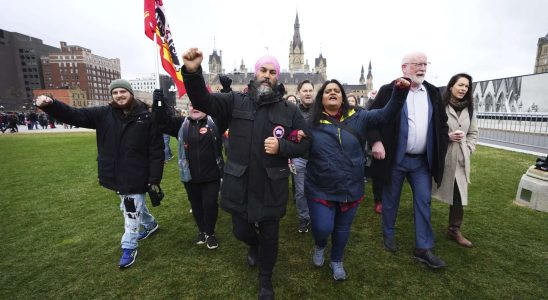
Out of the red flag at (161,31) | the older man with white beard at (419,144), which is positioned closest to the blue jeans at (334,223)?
the older man with white beard at (419,144)

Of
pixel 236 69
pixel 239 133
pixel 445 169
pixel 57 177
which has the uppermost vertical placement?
pixel 236 69

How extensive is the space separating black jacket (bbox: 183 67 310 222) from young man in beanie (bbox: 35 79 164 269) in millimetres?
1337

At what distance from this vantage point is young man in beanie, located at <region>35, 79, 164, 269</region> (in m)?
3.14

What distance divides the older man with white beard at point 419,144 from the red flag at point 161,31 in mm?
3492

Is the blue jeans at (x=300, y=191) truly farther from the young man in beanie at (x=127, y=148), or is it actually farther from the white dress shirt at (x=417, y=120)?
the young man in beanie at (x=127, y=148)

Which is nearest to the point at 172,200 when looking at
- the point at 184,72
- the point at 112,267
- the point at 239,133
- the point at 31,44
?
the point at 112,267

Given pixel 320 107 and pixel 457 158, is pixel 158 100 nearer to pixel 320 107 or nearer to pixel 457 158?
pixel 320 107

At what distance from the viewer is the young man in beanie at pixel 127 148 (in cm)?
314

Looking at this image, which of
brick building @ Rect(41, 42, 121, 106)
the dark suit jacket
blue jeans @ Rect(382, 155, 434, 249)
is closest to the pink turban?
the dark suit jacket

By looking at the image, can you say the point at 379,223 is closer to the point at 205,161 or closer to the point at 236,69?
the point at 205,161

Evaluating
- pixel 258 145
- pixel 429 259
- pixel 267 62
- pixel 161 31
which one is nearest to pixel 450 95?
pixel 429 259

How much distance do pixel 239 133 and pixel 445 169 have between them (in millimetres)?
2761

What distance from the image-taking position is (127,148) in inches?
124

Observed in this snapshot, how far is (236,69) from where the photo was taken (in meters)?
109
